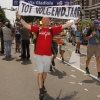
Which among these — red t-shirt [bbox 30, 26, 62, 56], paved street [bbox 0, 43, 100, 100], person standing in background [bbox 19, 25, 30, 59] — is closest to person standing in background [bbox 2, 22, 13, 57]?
person standing in background [bbox 19, 25, 30, 59]

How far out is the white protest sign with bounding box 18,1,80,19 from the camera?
27.3 feet

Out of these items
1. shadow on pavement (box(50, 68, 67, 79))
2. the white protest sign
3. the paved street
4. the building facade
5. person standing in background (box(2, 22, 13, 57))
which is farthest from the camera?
the building facade

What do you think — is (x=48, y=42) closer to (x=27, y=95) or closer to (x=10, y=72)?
(x=27, y=95)

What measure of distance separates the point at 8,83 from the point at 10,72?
1.94 m

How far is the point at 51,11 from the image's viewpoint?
8.53 m

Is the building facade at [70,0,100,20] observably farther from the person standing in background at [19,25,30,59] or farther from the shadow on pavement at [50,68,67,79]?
the shadow on pavement at [50,68,67,79]

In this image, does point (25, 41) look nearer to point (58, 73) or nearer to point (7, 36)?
point (7, 36)

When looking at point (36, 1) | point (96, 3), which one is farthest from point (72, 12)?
point (96, 3)

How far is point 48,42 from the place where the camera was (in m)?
6.98

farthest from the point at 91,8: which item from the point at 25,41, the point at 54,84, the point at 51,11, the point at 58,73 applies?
the point at 54,84

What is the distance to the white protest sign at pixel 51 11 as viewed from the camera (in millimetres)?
8336

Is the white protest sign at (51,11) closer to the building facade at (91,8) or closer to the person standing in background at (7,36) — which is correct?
the person standing in background at (7,36)

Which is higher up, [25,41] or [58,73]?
[25,41]

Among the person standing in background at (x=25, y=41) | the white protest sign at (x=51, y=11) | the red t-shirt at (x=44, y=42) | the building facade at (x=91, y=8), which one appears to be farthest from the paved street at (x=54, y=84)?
the building facade at (x=91, y=8)
